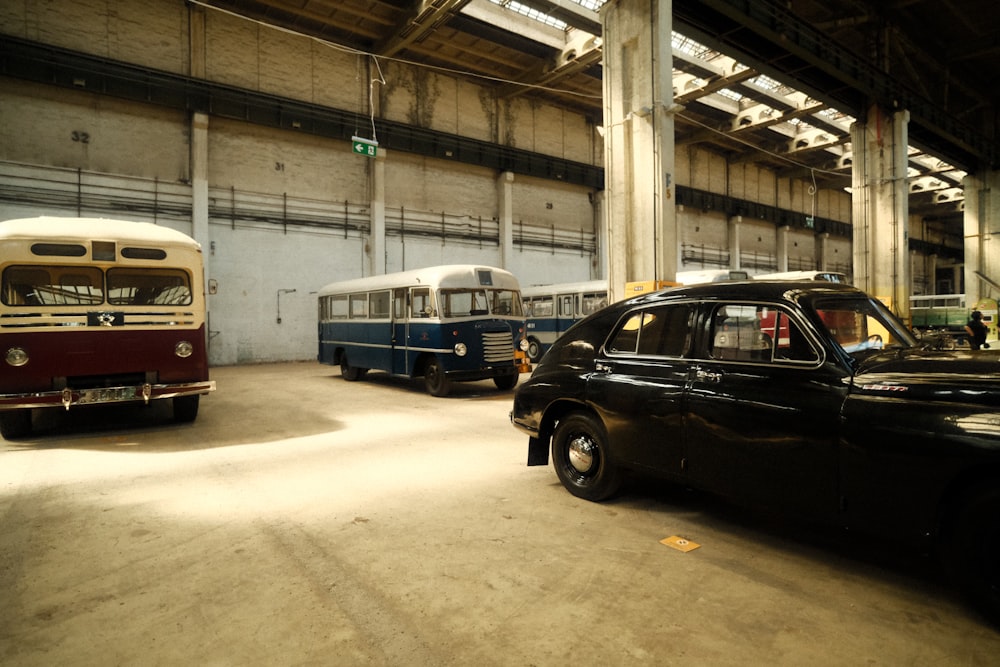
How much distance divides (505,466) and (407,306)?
632cm

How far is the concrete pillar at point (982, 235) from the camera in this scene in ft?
72.2

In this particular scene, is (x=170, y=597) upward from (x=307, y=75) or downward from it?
downward

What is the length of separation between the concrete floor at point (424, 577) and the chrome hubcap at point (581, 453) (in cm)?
33

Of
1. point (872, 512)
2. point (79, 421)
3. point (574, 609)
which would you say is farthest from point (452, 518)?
point (79, 421)

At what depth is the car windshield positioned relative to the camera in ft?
A: 10.8

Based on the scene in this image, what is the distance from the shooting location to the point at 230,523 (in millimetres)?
4098

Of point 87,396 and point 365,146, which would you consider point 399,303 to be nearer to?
point 365,146

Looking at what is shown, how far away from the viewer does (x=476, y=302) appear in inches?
430

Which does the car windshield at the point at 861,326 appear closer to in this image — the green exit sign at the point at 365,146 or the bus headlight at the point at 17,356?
the bus headlight at the point at 17,356

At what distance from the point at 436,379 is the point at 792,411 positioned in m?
8.38

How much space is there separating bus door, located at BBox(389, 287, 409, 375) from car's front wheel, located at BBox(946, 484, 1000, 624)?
32.1 feet

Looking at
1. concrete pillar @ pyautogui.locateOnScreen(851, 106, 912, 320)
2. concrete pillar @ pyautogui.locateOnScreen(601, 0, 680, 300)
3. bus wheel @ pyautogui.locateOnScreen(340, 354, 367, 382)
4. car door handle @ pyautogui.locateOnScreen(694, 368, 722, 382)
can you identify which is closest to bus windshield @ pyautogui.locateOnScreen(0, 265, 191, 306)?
bus wheel @ pyautogui.locateOnScreen(340, 354, 367, 382)

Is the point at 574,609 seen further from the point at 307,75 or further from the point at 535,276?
the point at 535,276

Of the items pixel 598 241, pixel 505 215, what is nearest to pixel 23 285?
pixel 505 215
